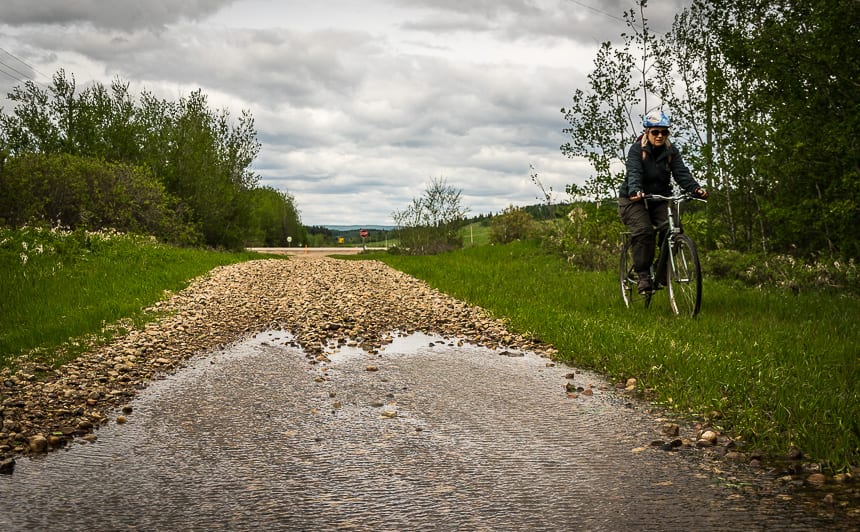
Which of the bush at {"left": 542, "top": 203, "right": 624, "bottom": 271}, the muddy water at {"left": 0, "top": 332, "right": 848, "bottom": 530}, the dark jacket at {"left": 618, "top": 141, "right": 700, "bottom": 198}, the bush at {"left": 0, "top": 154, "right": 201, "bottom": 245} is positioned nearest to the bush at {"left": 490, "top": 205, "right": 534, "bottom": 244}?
the bush at {"left": 542, "top": 203, "right": 624, "bottom": 271}

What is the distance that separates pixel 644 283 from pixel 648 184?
1.48 m

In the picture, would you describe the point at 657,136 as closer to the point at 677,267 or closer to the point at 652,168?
the point at 652,168

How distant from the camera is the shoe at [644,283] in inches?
416

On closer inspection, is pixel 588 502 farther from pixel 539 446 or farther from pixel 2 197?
pixel 2 197

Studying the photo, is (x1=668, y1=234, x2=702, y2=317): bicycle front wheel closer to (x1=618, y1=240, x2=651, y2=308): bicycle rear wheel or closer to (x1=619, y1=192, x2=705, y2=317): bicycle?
(x1=619, y1=192, x2=705, y2=317): bicycle

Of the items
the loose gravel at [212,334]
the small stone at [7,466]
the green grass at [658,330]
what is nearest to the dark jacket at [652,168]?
the green grass at [658,330]

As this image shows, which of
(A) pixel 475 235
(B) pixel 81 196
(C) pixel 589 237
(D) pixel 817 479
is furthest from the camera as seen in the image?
(A) pixel 475 235

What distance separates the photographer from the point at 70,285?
1358cm

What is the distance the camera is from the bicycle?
9.51m

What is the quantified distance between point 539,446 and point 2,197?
27.2 meters

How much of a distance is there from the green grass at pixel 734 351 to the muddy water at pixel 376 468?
641 mm

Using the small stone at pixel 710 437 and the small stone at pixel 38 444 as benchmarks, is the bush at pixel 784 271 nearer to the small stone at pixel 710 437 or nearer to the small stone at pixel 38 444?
the small stone at pixel 710 437

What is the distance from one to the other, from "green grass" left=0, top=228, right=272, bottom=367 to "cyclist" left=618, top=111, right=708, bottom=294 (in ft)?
25.1

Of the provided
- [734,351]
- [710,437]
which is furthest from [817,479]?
[734,351]
